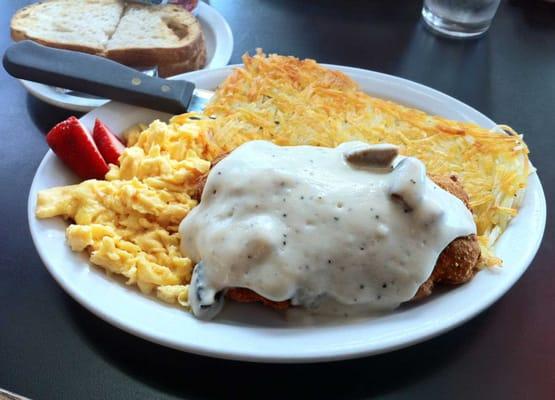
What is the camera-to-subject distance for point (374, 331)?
51.7 inches

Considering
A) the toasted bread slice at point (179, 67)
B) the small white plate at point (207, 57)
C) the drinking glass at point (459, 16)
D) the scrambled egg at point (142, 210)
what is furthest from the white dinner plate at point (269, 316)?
the drinking glass at point (459, 16)

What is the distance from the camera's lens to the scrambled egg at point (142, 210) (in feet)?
4.71

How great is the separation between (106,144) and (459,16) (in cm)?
208

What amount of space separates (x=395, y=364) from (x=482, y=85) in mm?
1732

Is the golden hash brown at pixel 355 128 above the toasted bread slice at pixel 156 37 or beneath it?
above

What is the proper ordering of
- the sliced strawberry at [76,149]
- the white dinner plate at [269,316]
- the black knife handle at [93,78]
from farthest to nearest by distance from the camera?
the black knife handle at [93,78], the sliced strawberry at [76,149], the white dinner plate at [269,316]

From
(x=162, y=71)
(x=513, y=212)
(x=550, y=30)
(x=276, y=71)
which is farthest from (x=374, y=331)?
(x=550, y=30)

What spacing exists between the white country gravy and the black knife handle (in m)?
0.61

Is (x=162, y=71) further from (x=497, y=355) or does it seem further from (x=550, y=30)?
(x=550, y=30)

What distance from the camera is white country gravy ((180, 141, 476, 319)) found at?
136 cm

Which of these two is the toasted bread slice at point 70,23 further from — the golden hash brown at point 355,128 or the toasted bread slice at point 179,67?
the golden hash brown at point 355,128

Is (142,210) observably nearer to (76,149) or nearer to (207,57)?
(76,149)

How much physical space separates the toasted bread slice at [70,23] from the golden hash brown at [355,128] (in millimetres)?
871

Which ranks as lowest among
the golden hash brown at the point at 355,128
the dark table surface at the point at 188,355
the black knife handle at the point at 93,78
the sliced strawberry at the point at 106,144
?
the dark table surface at the point at 188,355
